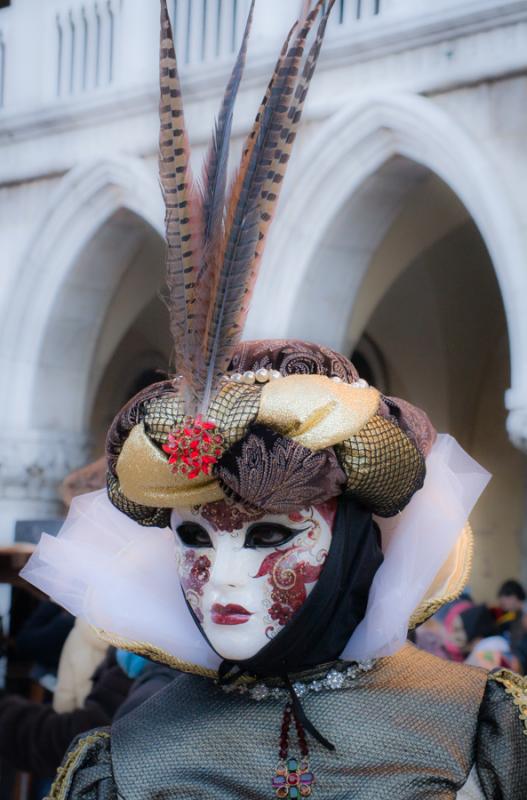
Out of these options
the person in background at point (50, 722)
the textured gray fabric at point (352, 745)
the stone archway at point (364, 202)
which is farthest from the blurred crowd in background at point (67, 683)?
the stone archway at point (364, 202)

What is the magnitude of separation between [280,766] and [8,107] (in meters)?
5.50

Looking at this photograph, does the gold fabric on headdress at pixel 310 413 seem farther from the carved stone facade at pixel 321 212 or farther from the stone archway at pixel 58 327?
the stone archway at pixel 58 327

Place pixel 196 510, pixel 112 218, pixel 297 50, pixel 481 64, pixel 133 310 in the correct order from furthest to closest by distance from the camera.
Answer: pixel 133 310, pixel 112 218, pixel 481 64, pixel 196 510, pixel 297 50

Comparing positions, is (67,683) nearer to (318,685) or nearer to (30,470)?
(318,685)

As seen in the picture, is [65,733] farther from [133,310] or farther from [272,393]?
[133,310]

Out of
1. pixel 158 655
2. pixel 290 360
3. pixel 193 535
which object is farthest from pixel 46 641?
pixel 290 360

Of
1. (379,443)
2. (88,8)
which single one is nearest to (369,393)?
(379,443)

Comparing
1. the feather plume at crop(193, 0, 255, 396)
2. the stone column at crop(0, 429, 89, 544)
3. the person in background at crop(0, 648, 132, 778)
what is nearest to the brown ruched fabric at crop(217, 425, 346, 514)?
the feather plume at crop(193, 0, 255, 396)

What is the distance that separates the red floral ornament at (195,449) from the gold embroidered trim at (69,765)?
1.38ft

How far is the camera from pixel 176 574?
1.79 metres

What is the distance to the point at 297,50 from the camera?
1.50 metres

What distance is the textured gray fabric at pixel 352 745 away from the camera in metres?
1.55

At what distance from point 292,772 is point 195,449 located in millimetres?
421

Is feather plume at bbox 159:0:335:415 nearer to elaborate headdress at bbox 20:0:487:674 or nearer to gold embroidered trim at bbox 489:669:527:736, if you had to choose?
elaborate headdress at bbox 20:0:487:674
